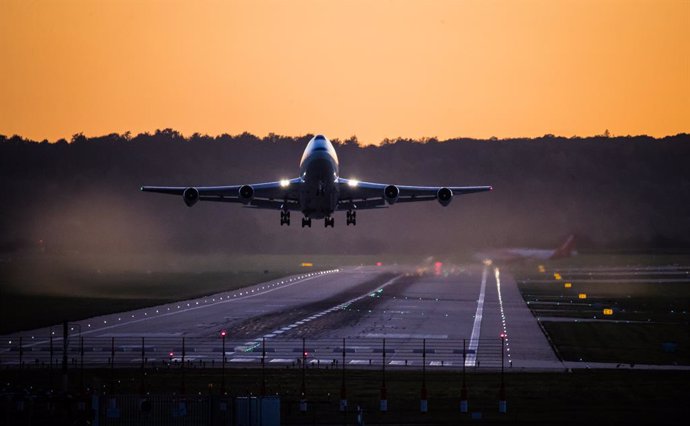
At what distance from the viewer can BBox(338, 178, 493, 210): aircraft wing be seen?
80312 millimetres

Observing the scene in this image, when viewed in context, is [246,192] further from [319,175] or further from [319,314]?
[319,314]

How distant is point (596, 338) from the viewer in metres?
79.7

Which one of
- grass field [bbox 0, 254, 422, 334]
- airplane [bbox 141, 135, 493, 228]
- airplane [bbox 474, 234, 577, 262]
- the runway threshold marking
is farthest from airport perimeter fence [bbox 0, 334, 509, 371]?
airplane [bbox 474, 234, 577, 262]

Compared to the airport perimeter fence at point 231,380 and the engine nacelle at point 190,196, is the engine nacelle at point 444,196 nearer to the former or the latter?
the airport perimeter fence at point 231,380

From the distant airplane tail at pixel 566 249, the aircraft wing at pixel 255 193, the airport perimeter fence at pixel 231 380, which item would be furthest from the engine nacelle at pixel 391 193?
the distant airplane tail at pixel 566 249

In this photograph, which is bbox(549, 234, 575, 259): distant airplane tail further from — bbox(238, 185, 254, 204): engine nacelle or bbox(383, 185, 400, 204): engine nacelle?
bbox(238, 185, 254, 204): engine nacelle

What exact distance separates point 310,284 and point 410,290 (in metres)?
17.5

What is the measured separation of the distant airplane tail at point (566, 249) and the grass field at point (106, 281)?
33.1 metres

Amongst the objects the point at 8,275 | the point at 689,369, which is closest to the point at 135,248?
the point at 8,275

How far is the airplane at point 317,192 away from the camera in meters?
75.3

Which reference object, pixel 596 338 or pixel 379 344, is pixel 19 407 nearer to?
pixel 379 344

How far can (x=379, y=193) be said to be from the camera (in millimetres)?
83938

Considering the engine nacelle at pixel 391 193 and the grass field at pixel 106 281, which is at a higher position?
the engine nacelle at pixel 391 193

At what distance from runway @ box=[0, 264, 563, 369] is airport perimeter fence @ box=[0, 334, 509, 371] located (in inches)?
3.3
